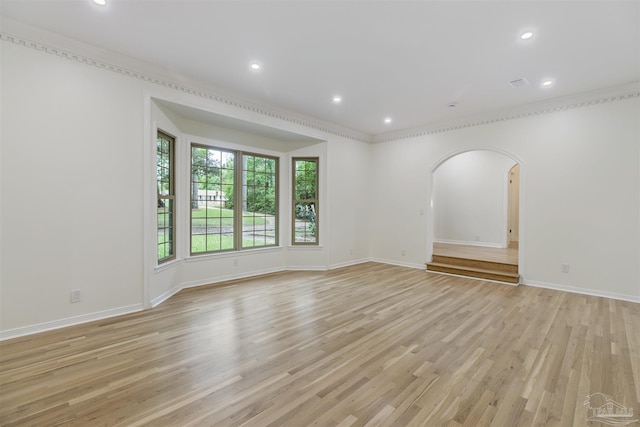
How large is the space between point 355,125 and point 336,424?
5591 mm

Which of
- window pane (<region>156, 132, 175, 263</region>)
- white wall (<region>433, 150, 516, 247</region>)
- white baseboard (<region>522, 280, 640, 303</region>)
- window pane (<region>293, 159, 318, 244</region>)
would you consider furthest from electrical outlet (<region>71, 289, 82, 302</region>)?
white wall (<region>433, 150, 516, 247</region>)

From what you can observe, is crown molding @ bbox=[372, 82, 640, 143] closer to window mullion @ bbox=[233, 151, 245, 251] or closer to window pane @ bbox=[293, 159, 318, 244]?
window pane @ bbox=[293, 159, 318, 244]

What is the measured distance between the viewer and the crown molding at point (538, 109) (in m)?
4.14

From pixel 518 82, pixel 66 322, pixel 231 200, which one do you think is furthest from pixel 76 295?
pixel 518 82

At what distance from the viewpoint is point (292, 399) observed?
193 centimetres

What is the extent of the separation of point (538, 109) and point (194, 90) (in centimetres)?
559

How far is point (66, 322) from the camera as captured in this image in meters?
3.11

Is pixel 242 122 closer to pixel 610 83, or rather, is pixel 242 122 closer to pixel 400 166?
pixel 400 166

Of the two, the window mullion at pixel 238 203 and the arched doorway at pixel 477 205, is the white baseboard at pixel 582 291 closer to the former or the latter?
the arched doorway at pixel 477 205

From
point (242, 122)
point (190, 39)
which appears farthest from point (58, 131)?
point (242, 122)

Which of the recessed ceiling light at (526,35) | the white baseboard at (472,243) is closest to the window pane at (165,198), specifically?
the recessed ceiling light at (526,35)

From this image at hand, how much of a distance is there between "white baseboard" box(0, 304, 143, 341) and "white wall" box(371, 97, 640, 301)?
20.2 feet

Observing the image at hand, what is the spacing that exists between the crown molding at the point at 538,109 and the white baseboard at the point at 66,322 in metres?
6.09

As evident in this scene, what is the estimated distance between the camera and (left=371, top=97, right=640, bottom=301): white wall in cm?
412
